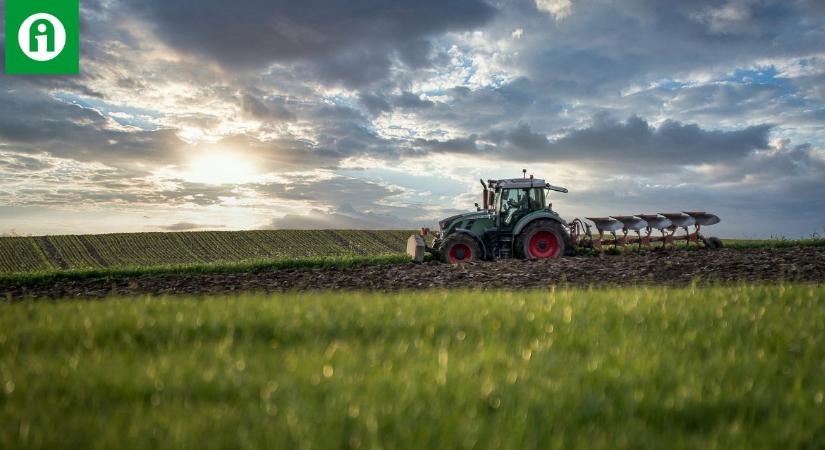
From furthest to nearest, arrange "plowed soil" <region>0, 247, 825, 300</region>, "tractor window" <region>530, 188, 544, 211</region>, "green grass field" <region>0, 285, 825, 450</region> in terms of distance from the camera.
A: "tractor window" <region>530, 188, 544, 211</region> < "plowed soil" <region>0, 247, 825, 300</region> < "green grass field" <region>0, 285, 825, 450</region>

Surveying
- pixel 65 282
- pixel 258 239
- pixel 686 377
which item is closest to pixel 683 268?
pixel 686 377

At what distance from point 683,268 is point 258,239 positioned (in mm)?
42530

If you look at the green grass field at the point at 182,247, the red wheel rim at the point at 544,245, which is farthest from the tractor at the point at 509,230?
the green grass field at the point at 182,247

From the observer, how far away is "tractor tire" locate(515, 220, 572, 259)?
22.1 m

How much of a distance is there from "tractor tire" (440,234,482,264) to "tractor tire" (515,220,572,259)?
156cm

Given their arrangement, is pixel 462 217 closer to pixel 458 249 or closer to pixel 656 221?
pixel 458 249

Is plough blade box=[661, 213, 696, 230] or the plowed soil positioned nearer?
the plowed soil

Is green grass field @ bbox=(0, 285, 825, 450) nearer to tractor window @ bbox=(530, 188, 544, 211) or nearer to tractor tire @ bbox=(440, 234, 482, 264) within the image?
tractor tire @ bbox=(440, 234, 482, 264)

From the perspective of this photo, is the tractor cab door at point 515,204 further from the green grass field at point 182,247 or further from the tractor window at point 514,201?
the green grass field at point 182,247

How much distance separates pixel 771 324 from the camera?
721 cm

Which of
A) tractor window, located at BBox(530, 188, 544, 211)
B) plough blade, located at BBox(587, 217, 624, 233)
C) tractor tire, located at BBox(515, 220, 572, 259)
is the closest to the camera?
tractor tire, located at BBox(515, 220, 572, 259)

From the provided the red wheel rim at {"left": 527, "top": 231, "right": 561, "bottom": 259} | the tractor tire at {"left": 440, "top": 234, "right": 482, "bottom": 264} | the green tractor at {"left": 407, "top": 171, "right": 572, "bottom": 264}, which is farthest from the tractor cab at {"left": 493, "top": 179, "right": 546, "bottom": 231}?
the tractor tire at {"left": 440, "top": 234, "right": 482, "bottom": 264}

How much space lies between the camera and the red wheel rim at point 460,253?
73.5ft

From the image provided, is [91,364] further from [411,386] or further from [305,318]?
[411,386]
